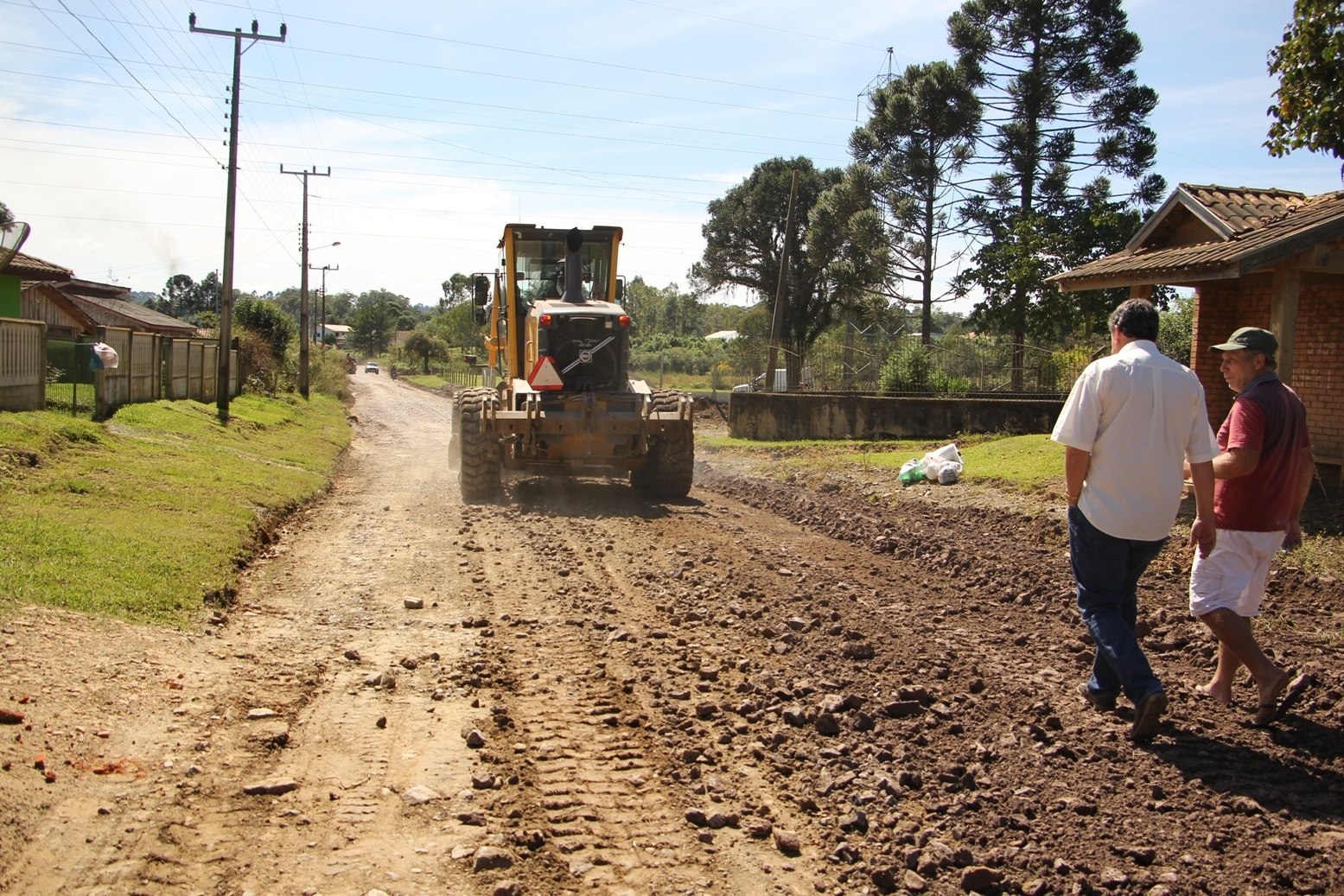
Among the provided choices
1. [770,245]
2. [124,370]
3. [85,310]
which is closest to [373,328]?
[770,245]

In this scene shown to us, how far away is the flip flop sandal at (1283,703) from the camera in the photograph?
16.3 feet

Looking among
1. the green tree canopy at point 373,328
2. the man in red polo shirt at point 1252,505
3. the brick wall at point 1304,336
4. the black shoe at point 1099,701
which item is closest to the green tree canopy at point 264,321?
the brick wall at point 1304,336

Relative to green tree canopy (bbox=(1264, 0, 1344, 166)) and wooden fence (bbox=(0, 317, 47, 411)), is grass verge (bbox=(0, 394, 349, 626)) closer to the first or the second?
wooden fence (bbox=(0, 317, 47, 411))

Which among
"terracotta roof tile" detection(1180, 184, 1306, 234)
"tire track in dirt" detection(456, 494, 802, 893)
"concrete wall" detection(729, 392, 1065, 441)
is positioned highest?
"terracotta roof tile" detection(1180, 184, 1306, 234)

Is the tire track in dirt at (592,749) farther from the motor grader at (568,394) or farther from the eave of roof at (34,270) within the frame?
the eave of roof at (34,270)

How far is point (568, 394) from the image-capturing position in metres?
13.8

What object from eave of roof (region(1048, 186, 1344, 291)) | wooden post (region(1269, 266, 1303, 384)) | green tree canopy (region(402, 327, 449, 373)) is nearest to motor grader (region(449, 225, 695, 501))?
eave of roof (region(1048, 186, 1344, 291))

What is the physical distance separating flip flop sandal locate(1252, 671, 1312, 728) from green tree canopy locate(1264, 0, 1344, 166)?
643 cm

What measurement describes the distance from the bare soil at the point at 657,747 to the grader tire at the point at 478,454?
4.86m

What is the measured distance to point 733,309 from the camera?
391 ft

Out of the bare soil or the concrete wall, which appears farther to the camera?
the concrete wall

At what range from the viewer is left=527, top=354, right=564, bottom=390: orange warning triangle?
13602 millimetres

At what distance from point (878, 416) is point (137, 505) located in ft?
51.7

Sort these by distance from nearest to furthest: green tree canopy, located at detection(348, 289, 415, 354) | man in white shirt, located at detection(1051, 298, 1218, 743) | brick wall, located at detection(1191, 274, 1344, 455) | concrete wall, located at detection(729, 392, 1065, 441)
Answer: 1. man in white shirt, located at detection(1051, 298, 1218, 743)
2. brick wall, located at detection(1191, 274, 1344, 455)
3. concrete wall, located at detection(729, 392, 1065, 441)
4. green tree canopy, located at detection(348, 289, 415, 354)
